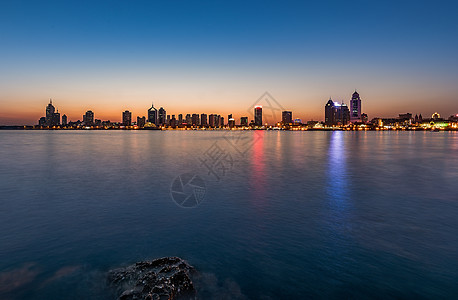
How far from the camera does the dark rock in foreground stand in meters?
6.34

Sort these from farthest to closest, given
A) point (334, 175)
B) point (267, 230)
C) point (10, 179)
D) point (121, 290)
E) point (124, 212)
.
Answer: point (334, 175), point (10, 179), point (124, 212), point (267, 230), point (121, 290)

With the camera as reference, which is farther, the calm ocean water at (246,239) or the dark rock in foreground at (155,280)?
the calm ocean water at (246,239)

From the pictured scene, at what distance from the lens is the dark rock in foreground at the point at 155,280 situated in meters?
6.34

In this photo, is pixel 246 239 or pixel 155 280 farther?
pixel 246 239

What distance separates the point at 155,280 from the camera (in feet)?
22.4

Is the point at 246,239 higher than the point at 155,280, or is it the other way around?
the point at 155,280

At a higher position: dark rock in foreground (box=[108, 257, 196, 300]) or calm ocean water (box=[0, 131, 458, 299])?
Answer: dark rock in foreground (box=[108, 257, 196, 300])

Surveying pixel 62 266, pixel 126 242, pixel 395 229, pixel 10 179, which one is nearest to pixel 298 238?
pixel 395 229

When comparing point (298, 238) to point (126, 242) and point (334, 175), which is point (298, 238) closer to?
point (126, 242)

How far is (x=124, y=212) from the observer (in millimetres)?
13695

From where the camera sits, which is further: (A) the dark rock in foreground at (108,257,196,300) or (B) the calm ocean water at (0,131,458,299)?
(B) the calm ocean water at (0,131,458,299)

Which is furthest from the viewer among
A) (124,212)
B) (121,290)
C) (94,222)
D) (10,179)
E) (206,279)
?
(10,179)

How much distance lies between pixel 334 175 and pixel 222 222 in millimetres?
16760

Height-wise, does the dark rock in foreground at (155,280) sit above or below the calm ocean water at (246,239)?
above
